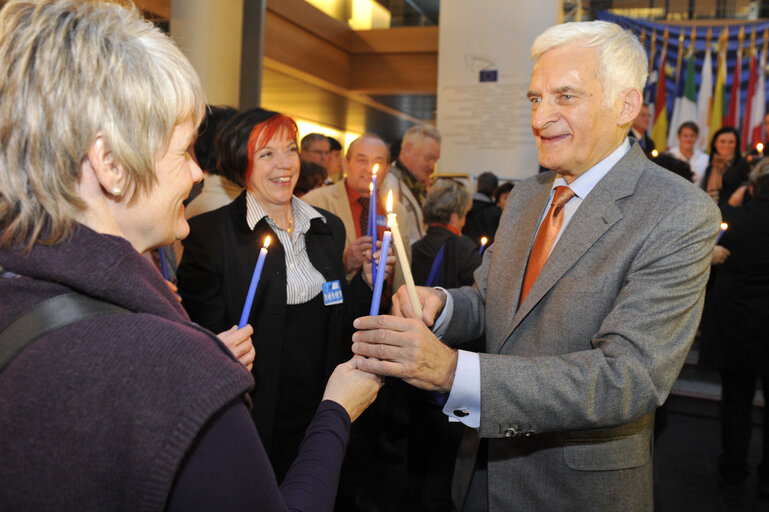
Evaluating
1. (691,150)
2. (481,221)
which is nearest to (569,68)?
(481,221)

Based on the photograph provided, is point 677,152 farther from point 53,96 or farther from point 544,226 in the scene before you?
point 53,96

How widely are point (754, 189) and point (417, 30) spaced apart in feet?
25.2

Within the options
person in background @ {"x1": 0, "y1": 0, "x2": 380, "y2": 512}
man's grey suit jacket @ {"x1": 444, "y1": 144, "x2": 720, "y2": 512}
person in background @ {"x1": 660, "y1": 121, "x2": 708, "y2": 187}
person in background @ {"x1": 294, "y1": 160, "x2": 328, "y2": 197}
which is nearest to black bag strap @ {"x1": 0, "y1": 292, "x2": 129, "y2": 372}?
person in background @ {"x1": 0, "y1": 0, "x2": 380, "y2": 512}

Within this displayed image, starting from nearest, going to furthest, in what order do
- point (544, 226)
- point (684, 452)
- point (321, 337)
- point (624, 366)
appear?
point (624, 366) < point (544, 226) < point (321, 337) < point (684, 452)

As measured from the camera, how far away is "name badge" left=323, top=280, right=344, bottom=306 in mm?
2457

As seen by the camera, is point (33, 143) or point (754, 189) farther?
point (754, 189)

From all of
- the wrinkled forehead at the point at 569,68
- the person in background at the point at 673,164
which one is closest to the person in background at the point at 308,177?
the person in background at the point at 673,164

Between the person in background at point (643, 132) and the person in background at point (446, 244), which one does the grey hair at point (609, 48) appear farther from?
the person in background at point (643, 132)

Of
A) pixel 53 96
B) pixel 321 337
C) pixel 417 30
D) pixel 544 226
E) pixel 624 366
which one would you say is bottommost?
pixel 321 337

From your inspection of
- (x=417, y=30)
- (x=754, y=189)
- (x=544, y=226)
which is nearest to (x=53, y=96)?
(x=544, y=226)

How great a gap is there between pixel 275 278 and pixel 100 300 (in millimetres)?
1508

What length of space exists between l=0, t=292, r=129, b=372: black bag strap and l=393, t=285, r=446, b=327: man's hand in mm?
897

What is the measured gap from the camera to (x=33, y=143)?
2.88ft

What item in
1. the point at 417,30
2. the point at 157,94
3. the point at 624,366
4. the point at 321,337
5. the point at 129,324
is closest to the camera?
the point at 129,324
